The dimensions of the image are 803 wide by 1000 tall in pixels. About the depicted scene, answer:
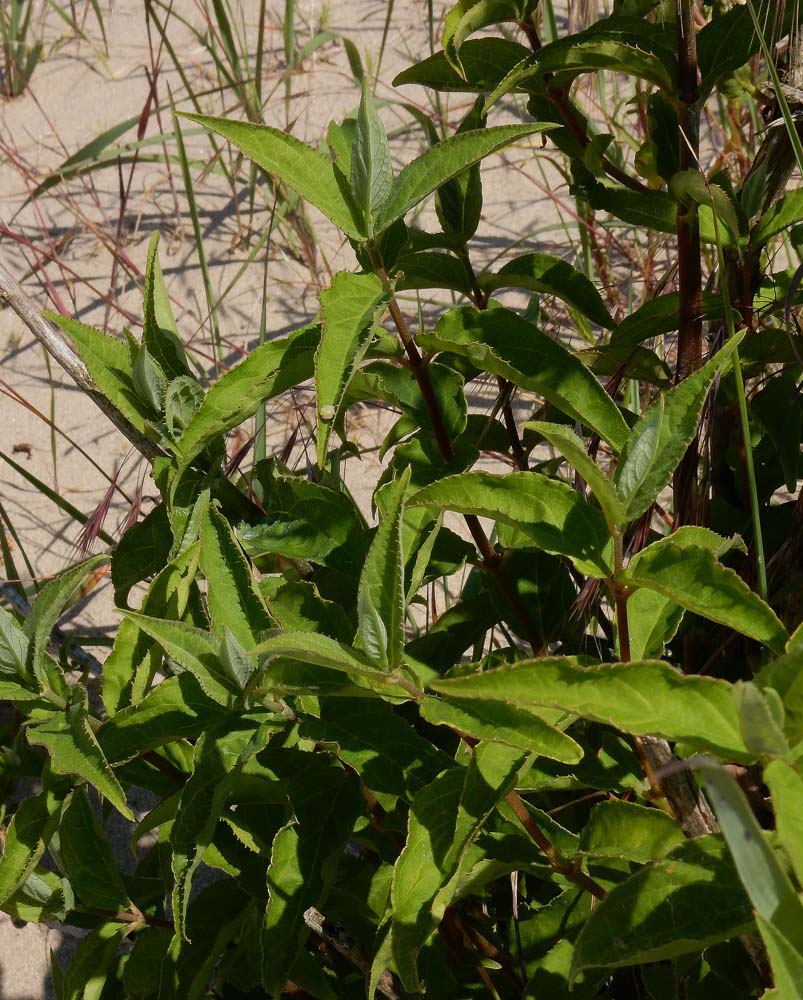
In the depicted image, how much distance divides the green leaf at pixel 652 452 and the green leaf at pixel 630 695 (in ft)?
0.53

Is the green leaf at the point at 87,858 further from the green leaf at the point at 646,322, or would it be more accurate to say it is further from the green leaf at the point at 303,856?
the green leaf at the point at 646,322

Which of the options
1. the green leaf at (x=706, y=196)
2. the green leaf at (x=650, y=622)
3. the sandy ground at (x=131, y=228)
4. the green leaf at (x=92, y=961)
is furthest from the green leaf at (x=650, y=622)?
the sandy ground at (x=131, y=228)

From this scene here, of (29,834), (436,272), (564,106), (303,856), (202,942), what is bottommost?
(202,942)

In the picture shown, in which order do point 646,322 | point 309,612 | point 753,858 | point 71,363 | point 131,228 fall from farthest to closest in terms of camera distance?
1. point 131,228
2. point 646,322
3. point 71,363
4. point 309,612
5. point 753,858

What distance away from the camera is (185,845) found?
0.88 m

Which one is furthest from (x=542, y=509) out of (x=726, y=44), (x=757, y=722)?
(x=726, y=44)

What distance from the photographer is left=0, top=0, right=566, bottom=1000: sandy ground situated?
2191 mm

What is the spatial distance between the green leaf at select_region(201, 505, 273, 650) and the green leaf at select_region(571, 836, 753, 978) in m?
0.35

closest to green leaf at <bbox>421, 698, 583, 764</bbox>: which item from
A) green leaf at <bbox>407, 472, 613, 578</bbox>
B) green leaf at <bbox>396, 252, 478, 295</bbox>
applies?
green leaf at <bbox>407, 472, 613, 578</bbox>

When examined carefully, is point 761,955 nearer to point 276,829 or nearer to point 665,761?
point 665,761

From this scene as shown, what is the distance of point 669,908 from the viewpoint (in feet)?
2.40

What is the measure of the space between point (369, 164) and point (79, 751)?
51cm

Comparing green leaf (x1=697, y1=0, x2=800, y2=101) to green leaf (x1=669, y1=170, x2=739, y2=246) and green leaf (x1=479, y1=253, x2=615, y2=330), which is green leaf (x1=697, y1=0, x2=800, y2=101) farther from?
green leaf (x1=479, y1=253, x2=615, y2=330)

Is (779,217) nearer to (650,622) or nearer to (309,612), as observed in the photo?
(650,622)
